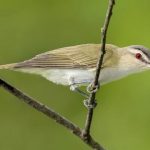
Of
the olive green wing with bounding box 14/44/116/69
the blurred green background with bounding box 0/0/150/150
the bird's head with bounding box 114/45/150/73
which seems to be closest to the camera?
the bird's head with bounding box 114/45/150/73

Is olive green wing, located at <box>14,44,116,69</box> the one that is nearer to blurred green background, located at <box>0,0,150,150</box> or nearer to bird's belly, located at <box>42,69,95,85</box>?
bird's belly, located at <box>42,69,95,85</box>

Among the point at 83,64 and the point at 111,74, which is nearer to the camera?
the point at 111,74

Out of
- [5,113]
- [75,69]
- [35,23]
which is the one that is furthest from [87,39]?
[75,69]

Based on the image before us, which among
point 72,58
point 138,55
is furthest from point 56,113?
point 72,58

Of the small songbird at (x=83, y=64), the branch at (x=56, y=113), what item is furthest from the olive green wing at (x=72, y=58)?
the branch at (x=56, y=113)

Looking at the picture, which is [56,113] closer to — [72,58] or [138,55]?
[138,55]

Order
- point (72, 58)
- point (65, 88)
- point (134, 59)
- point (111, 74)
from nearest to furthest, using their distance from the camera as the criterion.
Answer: point (111, 74) → point (134, 59) → point (72, 58) → point (65, 88)

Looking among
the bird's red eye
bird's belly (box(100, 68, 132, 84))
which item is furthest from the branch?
the bird's red eye
